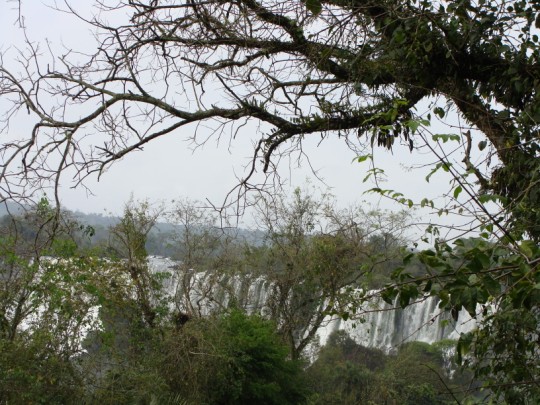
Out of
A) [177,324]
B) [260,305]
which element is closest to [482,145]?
[177,324]

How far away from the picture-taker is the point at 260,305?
15.8 metres

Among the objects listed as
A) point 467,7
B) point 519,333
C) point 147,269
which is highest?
point 467,7

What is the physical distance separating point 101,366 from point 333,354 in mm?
8353

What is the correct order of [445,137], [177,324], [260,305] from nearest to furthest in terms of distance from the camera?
[445,137] → [177,324] → [260,305]

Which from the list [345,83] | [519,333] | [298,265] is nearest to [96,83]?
[345,83]

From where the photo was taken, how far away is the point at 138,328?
39.2ft

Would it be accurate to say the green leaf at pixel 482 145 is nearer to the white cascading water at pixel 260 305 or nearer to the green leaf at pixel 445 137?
the green leaf at pixel 445 137

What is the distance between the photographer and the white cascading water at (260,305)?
1427cm

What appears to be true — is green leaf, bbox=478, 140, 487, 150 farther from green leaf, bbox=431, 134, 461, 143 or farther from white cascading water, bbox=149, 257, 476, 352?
white cascading water, bbox=149, 257, 476, 352

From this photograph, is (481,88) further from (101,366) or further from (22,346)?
(101,366)

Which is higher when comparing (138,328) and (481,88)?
(481,88)

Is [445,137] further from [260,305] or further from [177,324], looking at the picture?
[260,305]

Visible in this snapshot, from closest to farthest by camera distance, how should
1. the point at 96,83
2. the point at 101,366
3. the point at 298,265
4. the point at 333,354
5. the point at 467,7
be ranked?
the point at 467,7
the point at 96,83
the point at 101,366
the point at 298,265
the point at 333,354

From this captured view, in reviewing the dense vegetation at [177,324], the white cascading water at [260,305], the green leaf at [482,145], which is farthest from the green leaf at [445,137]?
the white cascading water at [260,305]
